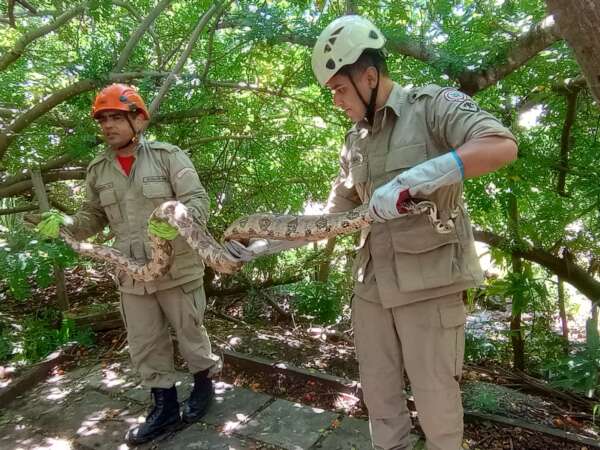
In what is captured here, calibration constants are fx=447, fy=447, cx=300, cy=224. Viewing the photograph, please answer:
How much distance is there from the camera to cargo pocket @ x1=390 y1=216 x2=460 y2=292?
233cm

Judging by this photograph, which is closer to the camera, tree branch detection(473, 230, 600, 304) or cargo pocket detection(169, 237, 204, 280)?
cargo pocket detection(169, 237, 204, 280)

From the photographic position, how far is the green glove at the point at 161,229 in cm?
293

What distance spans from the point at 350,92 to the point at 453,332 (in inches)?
55.5

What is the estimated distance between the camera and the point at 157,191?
339 cm

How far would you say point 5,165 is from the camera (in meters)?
4.98

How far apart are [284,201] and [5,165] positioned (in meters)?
3.17

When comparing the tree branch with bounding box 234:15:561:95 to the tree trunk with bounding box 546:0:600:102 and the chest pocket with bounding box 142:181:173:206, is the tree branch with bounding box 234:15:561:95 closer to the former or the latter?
the chest pocket with bounding box 142:181:173:206

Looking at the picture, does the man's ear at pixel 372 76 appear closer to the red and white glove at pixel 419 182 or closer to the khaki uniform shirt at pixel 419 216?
the khaki uniform shirt at pixel 419 216

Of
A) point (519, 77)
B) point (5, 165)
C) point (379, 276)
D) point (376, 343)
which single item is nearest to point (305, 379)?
point (376, 343)

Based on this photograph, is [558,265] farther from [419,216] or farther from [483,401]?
[419,216]

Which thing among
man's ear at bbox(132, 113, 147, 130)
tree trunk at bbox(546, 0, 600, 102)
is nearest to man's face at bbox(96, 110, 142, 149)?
man's ear at bbox(132, 113, 147, 130)

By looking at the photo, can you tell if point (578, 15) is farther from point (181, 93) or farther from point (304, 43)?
point (181, 93)

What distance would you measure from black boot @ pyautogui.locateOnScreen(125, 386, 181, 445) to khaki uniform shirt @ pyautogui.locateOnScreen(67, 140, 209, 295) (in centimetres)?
89

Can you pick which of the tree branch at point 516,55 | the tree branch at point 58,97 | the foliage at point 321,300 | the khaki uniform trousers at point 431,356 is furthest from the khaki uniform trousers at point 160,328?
the tree branch at point 516,55
